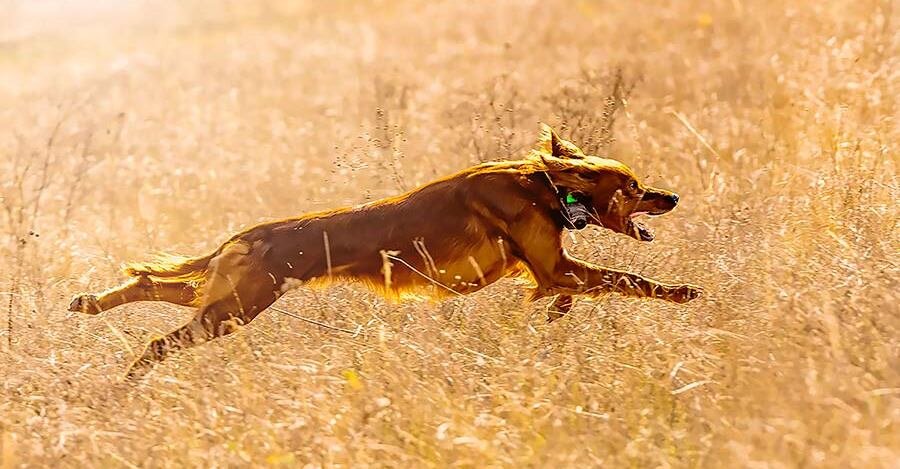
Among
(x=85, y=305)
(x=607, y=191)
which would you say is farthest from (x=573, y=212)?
(x=85, y=305)

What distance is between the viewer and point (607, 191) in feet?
15.3

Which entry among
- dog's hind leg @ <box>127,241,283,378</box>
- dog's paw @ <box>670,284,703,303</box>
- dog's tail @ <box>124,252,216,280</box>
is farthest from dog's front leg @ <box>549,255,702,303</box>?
dog's tail @ <box>124,252,216,280</box>

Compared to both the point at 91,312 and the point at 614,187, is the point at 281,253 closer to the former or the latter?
the point at 91,312

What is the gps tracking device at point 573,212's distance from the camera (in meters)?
4.54

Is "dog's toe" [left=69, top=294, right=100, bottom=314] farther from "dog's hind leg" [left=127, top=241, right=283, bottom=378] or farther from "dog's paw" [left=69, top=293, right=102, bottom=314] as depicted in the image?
"dog's hind leg" [left=127, top=241, right=283, bottom=378]

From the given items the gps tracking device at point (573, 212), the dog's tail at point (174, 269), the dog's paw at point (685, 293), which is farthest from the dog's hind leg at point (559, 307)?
the dog's tail at point (174, 269)

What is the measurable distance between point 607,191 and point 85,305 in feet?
6.75

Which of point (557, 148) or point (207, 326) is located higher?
point (557, 148)

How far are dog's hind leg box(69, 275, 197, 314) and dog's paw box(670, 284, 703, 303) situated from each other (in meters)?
1.83

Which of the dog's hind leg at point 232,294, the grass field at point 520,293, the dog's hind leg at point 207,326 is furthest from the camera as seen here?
the dog's hind leg at point 232,294

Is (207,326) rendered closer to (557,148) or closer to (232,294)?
(232,294)

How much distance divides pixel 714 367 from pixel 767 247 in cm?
98

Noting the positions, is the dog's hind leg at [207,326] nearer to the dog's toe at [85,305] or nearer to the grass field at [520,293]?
the grass field at [520,293]

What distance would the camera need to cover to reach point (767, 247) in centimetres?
467
